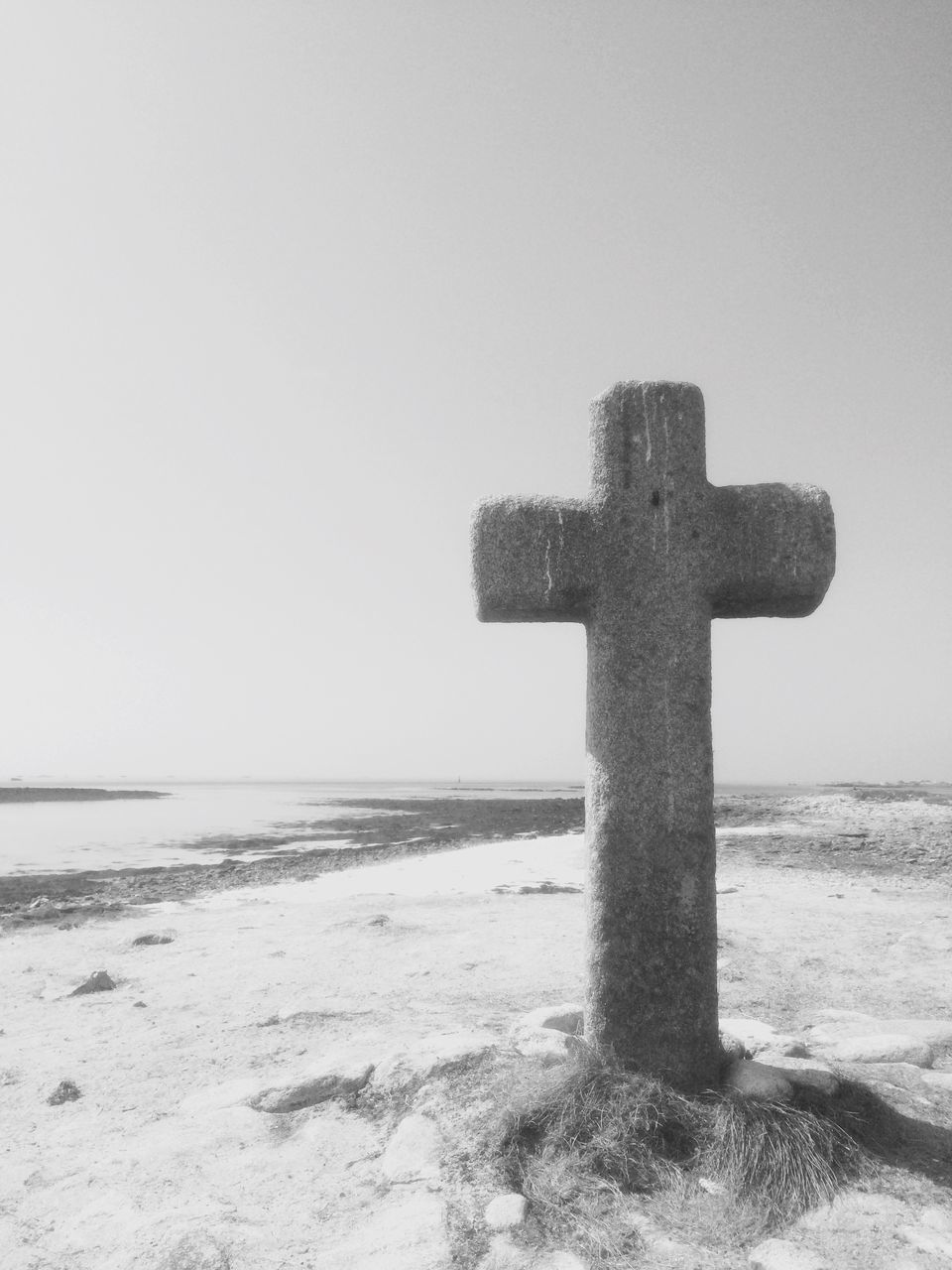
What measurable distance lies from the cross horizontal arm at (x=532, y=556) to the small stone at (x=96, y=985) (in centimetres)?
463

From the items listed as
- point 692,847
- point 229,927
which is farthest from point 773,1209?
point 229,927

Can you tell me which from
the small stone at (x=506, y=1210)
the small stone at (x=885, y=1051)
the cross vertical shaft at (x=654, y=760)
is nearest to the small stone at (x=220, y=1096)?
the small stone at (x=506, y=1210)

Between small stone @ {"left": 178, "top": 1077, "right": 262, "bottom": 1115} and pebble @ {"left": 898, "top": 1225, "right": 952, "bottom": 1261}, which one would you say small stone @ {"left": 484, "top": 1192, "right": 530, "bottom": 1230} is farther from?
small stone @ {"left": 178, "top": 1077, "right": 262, "bottom": 1115}

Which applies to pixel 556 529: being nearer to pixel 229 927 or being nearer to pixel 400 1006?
pixel 400 1006

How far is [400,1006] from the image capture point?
541cm

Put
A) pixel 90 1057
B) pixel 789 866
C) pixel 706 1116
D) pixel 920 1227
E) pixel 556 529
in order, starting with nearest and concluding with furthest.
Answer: pixel 920 1227, pixel 706 1116, pixel 556 529, pixel 90 1057, pixel 789 866

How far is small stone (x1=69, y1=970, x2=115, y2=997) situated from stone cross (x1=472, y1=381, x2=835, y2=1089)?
422 cm

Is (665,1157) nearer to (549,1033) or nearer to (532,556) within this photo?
(549,1033)

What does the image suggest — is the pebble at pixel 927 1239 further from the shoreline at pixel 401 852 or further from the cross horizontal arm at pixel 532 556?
the shoreline at pixel 401 852

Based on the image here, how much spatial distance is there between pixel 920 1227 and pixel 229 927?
7.43 metres

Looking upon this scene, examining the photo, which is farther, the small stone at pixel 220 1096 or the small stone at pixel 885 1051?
the small stone at pixel 885 1051

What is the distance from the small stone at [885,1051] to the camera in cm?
428

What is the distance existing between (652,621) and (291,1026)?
3.45 meters

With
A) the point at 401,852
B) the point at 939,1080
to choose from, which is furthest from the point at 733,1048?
the point at 401,852
